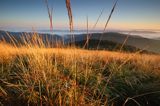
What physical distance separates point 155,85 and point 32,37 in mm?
1800

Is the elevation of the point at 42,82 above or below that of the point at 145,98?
above

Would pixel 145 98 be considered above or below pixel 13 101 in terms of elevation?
below

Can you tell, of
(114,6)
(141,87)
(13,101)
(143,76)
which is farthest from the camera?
(143,76)

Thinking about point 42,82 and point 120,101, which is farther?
point 120,101

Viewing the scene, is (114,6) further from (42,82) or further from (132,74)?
(132,74)

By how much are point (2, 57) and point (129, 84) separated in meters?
2.22

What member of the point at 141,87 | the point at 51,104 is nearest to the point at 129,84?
the point at 141,87

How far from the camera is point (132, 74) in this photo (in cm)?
439

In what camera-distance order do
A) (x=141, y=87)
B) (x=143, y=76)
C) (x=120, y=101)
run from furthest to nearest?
(x=143, y=76) < (x=141, y=87) < (x=120, y=101)

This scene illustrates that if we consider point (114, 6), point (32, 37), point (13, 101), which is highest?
point (114, 6)

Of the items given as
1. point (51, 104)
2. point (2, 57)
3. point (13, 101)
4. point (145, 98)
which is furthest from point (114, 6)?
point (2, 57)

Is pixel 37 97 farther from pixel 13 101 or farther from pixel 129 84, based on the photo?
pixel 129 84

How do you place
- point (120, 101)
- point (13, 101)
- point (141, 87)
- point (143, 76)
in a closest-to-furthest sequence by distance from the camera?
point (13, 101)
point (120, 101)
point (141, 87)
point (143, 76)

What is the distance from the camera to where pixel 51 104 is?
2344 mm
